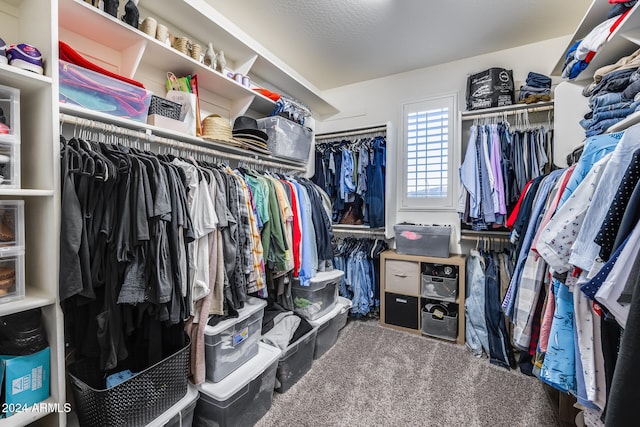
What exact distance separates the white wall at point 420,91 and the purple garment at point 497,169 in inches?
10.8

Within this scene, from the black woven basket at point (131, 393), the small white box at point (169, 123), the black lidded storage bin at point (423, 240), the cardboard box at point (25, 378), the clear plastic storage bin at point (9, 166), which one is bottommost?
the black woven basket at point (131, 393)

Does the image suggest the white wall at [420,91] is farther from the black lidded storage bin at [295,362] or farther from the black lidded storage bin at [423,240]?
the black lidded storage bin at [295,362]

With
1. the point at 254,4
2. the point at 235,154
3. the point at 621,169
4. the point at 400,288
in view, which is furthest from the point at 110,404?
the point at 254,4

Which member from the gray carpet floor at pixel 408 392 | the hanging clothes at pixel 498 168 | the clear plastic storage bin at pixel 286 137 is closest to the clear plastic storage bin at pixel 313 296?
the gray carpet floor at pixel 408 392

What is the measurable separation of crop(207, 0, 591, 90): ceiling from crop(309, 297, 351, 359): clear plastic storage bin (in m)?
2.26

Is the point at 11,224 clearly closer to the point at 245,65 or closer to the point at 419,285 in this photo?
the point at 245,65

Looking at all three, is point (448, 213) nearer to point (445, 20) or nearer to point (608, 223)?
point (445, 20)

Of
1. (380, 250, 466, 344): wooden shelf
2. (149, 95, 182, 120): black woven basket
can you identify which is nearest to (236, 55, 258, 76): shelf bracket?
(149, 95, 182, 120): black woven basket

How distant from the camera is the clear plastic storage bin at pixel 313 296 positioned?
2145mm

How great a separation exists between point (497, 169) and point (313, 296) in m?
1.78

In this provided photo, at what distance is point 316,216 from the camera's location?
2.18 meters

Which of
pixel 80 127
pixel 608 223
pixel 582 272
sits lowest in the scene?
pixel 582 272

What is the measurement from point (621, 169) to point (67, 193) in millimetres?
1880

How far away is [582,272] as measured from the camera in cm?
89
